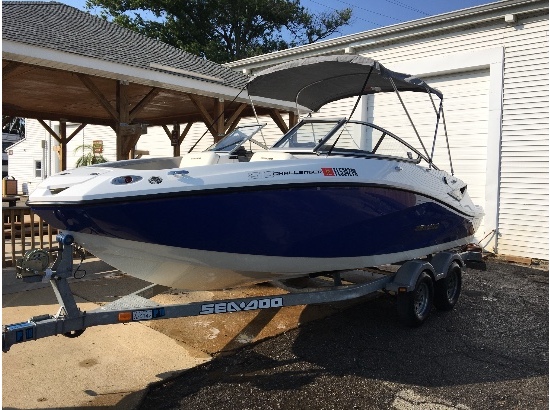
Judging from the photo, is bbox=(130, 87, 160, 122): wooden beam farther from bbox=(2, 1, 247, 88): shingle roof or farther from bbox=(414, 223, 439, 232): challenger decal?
bbox=(414, 223, 439, 232): challenger decal

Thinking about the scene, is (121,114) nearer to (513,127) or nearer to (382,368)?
(382,368)

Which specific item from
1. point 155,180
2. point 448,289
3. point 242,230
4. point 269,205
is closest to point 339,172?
point 269,205

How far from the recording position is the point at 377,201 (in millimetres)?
4301

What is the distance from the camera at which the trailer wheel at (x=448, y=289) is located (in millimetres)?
5285

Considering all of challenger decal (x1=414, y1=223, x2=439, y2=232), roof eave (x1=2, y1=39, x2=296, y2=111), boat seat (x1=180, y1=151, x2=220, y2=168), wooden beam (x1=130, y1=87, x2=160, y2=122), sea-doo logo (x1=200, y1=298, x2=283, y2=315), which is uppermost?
roof eave (x1=2, y1=39, x2=296, y2=111)

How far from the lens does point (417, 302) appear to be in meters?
4.88

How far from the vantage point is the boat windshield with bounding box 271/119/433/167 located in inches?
175

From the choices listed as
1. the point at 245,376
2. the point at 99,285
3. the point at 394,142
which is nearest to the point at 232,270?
the point at 245,376

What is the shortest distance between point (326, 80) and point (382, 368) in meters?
3.25

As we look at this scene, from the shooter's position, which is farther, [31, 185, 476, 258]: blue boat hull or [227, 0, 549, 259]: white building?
[227, 0, 549, 259]: white building

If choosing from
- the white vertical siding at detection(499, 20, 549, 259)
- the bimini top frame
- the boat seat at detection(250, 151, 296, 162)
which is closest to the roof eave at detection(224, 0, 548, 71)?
the white vertical siding at detection(499, 20, 549, 259)

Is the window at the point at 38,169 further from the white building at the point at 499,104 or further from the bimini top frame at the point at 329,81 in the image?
the bimini top frame at the point at 329,81

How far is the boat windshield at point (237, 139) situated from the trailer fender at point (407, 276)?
1.89 m

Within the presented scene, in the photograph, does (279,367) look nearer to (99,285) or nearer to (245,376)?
(245,376)
